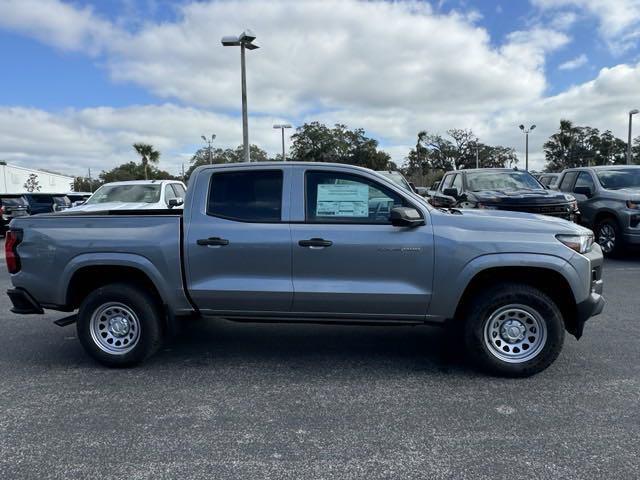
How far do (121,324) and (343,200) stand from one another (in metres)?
2.31

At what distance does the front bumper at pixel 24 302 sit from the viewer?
14.8 ft

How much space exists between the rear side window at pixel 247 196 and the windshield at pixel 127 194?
24.3 feet

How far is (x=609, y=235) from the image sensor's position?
10070 mm

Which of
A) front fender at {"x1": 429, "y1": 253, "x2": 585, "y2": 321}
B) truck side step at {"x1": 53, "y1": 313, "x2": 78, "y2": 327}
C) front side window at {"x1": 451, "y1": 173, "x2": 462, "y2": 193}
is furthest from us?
front side window at {"x1": 451, "y1": 173, "x2": 462, "y2": 193}

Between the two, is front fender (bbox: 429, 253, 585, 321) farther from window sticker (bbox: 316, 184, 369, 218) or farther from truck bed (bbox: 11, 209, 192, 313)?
truck bed (bbox: 11, 209, 192, 313)

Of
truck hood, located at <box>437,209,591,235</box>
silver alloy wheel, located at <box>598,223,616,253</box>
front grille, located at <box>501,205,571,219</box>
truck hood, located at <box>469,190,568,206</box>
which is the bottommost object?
silver alloy wheel, located at <box>598,223,616,253</box>

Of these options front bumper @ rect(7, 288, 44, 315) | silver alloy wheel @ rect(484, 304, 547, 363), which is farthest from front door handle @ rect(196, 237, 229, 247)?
silver alloy wheel @ rect(484, 304, 547, 363)

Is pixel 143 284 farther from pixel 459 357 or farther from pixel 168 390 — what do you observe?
pixel 459 357

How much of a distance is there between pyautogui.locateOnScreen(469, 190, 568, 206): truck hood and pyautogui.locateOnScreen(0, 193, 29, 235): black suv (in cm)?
1527

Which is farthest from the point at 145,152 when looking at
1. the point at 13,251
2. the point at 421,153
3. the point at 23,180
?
the point at 13,251

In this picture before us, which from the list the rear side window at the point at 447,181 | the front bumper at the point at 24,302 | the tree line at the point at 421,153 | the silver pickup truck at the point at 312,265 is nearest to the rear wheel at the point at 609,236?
the rear side window at the point at 447,181

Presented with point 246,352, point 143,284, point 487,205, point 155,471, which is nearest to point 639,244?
point 487,205

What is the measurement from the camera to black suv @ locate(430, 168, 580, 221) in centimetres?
936

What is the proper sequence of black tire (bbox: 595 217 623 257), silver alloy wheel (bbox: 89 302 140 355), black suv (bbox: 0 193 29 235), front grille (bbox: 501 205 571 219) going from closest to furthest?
silver alloy wheel (bbox: 89 302 140 355) → front grille (bbox: 501 205 571 219) → black tire (bbox: 595 217 623 257) → black suv (bbox: 0 193 29 235)
